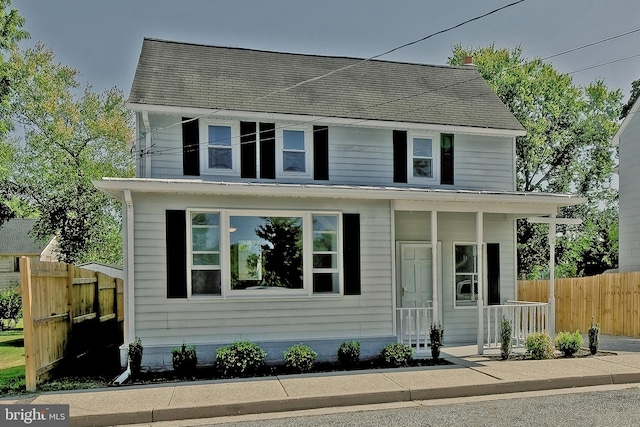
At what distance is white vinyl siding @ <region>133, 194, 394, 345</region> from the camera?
28.0 feet

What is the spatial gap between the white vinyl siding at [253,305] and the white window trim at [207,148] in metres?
1.32

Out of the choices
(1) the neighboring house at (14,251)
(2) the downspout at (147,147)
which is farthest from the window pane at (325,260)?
(1) the neighboring house at (14,251)

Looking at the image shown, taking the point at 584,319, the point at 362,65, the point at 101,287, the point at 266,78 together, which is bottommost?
A: the point at 584,319

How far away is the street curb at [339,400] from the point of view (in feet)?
20.0

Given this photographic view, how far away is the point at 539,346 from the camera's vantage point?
935cm

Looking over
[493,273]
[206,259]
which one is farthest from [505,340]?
[206,259]

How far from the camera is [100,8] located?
14.6 m

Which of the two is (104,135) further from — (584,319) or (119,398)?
(584,319)

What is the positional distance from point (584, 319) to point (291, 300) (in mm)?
9017

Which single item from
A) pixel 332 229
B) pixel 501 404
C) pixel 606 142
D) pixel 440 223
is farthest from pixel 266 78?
pixel 606 142

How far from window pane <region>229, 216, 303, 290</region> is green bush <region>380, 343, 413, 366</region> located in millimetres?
1967

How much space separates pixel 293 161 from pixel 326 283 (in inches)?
111

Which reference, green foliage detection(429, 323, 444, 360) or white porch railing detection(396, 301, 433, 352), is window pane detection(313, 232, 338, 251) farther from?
green foliage detection(429, 323, 444, 360)

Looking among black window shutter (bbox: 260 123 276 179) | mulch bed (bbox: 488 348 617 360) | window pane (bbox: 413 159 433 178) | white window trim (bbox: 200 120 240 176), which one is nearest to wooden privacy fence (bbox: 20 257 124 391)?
white window trim (bbox: 200 120 240 176)
